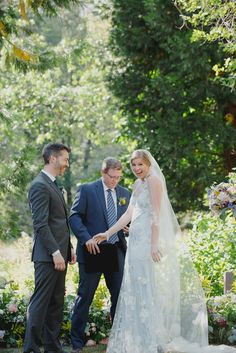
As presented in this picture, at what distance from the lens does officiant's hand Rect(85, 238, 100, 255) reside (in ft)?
20.5

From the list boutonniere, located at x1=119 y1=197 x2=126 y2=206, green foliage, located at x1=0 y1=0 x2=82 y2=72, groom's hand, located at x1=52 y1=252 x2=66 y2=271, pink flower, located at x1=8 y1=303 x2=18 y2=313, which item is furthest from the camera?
green foliage, located at x1=0 y1=0 x2=82 y2=72

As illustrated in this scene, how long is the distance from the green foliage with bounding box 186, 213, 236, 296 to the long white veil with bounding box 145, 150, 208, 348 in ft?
4.47

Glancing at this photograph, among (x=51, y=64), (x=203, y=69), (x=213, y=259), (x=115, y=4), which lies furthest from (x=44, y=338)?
(x=115, y=4)

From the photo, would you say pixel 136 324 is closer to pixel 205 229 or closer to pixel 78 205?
pixel 78 205

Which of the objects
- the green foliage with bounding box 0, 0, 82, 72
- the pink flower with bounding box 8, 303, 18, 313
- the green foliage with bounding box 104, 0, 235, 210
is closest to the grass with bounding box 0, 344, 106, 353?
the pink flower with bounding box 8, 303, 18, 313

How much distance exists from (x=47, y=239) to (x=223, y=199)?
2014mm

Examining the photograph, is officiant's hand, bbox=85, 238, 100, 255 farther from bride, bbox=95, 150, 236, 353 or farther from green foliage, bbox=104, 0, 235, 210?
green foliage, bbox=104, 0, 235, 210

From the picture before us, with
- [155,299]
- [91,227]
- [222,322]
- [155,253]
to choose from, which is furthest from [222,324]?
[91,227]

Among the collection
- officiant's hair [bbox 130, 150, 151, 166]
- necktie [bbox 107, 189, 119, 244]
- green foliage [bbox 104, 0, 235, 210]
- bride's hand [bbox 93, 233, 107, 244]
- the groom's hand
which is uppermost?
green foliage [bbox 104, 0, 235, 210]

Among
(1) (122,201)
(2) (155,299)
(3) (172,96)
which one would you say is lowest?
(2) (155,299)

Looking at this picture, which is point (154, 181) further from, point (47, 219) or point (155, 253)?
point (47, 219)

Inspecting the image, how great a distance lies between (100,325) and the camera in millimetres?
7023

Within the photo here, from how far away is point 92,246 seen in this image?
6270 mm

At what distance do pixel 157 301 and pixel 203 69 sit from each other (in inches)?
294
